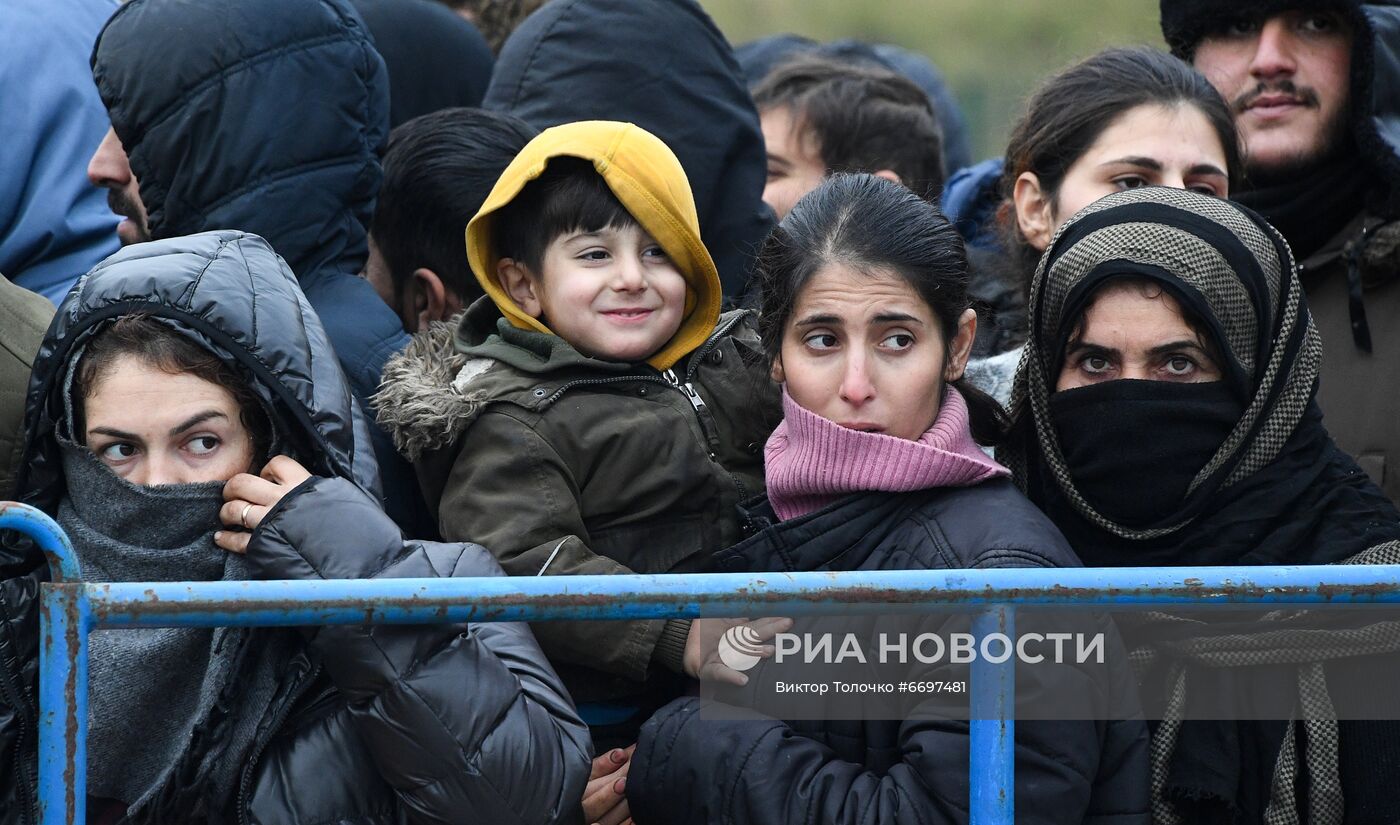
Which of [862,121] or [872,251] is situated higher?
[862,121]

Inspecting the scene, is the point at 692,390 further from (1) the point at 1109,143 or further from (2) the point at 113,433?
(1) the point at 1109,143

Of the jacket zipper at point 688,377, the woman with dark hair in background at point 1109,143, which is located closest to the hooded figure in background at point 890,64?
the woman with dark hair in background at point 1109,143

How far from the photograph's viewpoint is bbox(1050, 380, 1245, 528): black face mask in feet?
9.05

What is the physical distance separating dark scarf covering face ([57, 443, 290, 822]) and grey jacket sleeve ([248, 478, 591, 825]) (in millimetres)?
136

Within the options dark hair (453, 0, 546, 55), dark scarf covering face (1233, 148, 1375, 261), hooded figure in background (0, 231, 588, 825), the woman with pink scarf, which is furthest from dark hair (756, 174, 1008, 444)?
dark hair (453, 0, 546, 55)

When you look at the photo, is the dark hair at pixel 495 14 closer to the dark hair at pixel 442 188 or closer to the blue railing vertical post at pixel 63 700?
the dark hair at pixel 442 188

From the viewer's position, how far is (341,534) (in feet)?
7.90

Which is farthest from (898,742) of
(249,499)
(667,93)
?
(667,93)

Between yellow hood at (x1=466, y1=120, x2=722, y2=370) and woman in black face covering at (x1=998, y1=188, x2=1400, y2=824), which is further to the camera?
yellow hood at (x1=466, y1=120, x2=722, y2=370)

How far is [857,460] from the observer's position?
2713 millimetres

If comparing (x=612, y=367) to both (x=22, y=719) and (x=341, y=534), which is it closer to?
(x=341, y=534)

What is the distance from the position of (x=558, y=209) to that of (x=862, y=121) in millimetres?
2046

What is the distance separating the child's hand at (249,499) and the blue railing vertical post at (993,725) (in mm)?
1064

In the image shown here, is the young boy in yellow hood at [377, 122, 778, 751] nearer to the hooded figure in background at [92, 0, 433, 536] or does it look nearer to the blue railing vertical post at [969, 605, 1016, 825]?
the hooded figure in background at [92, 0, 433, 536]
